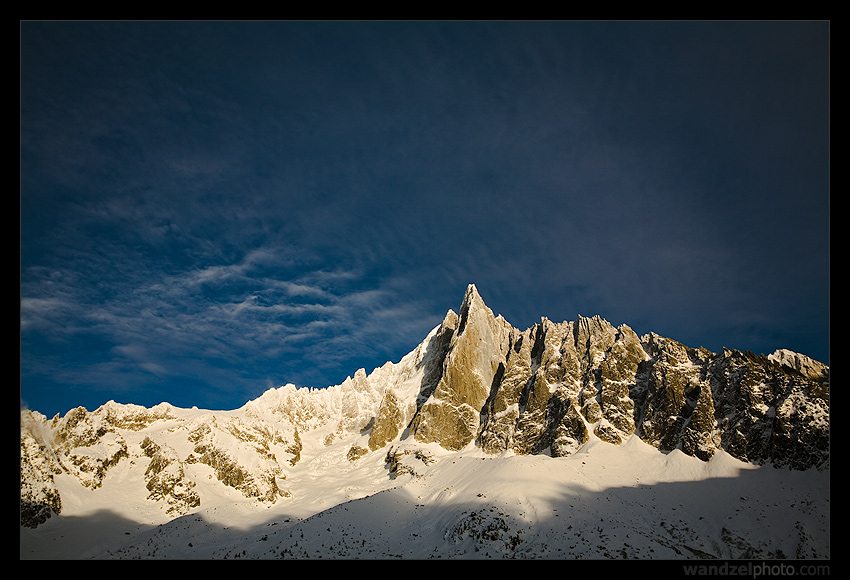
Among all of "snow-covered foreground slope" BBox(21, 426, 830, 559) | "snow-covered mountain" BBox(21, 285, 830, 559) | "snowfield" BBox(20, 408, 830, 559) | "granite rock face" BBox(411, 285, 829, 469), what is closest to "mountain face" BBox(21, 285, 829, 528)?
"granite rock face" BBox(411, 285, 829, 469)

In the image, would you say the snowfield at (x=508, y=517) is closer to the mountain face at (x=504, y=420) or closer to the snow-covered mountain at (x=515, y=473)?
the snow-covered mountain at (x=515, y=473)

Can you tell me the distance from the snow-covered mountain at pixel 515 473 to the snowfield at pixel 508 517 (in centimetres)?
28

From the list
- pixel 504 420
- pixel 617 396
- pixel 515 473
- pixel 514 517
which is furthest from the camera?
pixel 504 420

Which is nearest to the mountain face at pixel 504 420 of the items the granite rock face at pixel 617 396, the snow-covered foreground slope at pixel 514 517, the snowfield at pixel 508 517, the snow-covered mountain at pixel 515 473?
the granite rock face at pixel 617 396

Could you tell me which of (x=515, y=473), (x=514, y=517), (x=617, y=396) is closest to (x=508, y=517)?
(x=514, y=517)

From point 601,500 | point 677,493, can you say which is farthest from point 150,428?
point 677,493

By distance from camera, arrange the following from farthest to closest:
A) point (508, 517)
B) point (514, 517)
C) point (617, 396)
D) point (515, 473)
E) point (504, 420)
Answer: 1. point (504, 420)
2. point (617, 396)
3. point (515, 473)
4. point (514, 517)
5. point (508, 517)

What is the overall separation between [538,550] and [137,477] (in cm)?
6409

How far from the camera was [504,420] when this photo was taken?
326ft

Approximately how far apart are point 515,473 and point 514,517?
16.0 meters

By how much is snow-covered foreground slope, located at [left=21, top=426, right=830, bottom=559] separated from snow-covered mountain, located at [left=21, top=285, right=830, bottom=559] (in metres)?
0.28

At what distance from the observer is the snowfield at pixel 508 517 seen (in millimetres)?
37750

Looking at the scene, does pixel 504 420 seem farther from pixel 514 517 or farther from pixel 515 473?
pixel 514 517
